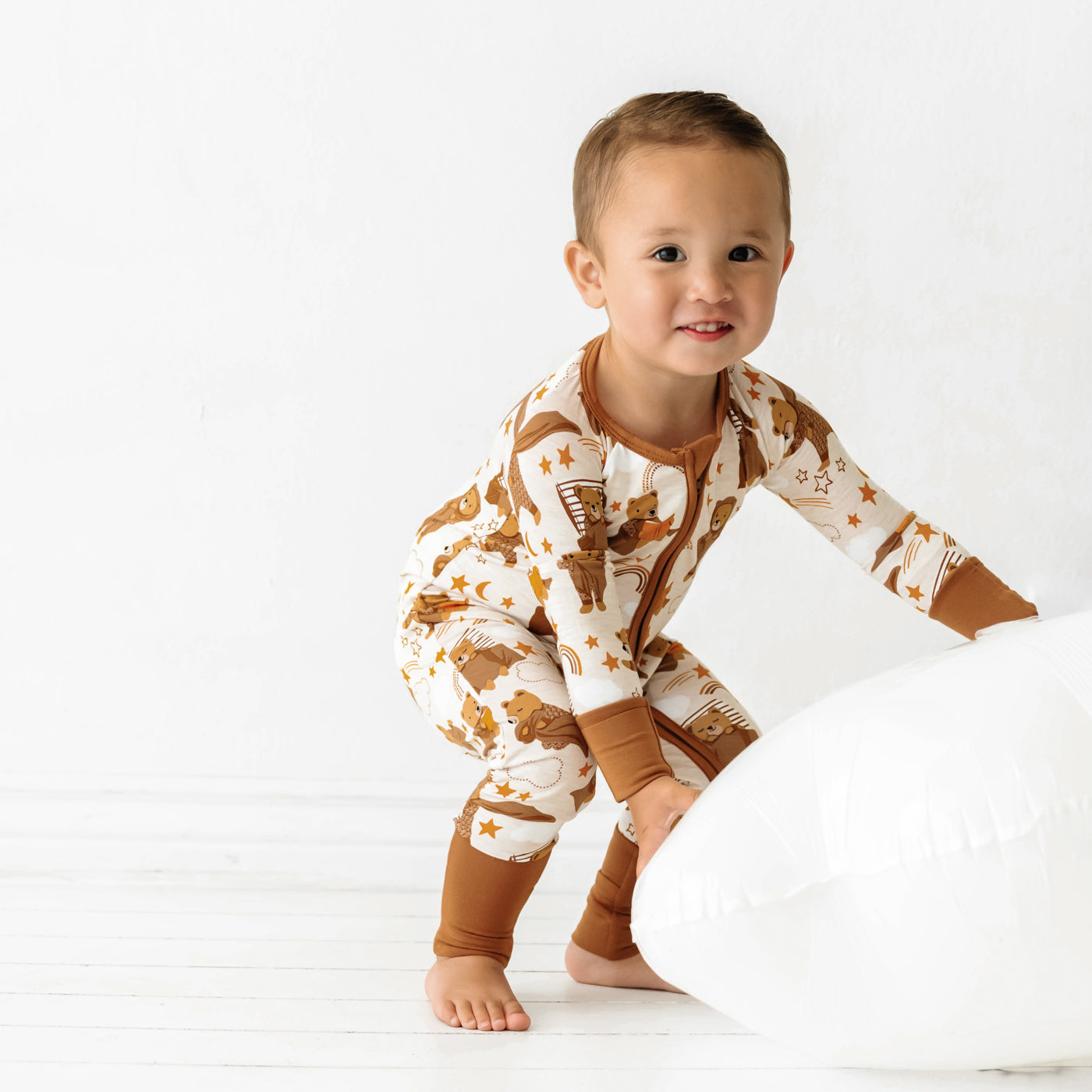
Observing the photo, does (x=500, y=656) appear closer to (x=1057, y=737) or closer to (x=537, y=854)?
(x=537, y=854)

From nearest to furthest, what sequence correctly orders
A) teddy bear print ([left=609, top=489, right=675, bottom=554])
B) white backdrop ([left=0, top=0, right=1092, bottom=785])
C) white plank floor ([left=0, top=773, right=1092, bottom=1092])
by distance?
white plank floor ([left=0, top=773, right=1092, bottom=1092])
teddy bear print ([left=609, top=489, right=675, bottom=554])
white backdrop ([left=0, top=0, right=1092, bottom=785])

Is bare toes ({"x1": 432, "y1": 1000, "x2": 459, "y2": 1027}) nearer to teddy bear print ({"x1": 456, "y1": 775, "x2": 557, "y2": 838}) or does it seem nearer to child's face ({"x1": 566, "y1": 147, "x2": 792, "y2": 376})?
teddy bear print ({"x1": 456, "y1": 775, "x2": 557, "y2": 838})

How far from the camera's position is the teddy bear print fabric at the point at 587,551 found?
2.80ft

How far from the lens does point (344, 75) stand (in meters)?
1.14

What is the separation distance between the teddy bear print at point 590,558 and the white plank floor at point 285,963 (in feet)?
1.04

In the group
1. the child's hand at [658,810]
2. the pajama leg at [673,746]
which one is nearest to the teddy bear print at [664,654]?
the pajama leg at [673,746]

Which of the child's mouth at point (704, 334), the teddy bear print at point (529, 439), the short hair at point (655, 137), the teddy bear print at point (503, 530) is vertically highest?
the short hair at point (655, 137)

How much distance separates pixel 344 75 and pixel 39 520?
1.79ft

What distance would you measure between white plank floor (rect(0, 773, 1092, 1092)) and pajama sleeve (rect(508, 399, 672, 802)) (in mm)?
199

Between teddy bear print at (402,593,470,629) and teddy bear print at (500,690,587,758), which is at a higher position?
teddy bear print at (402,593,470,629)

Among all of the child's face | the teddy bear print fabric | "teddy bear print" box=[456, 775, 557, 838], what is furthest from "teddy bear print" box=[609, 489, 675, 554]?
"teddy bear print" box=[456, 775, 557, 838]

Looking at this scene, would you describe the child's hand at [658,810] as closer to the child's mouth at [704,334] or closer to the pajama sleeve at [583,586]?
the pajama sleeve at [583,586]

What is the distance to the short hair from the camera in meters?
0.81

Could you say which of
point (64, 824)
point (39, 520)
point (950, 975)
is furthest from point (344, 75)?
point (950, 975)
